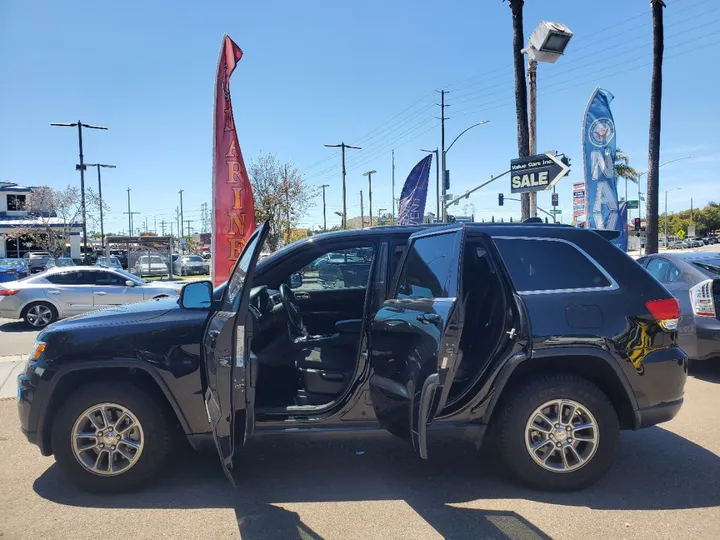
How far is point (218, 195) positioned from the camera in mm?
11086

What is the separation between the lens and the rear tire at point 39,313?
42.6ft

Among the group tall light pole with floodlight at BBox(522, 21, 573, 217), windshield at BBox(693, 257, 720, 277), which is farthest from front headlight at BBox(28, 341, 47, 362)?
tall light pole with floodlight at BBox(522, 21, 573, 217)

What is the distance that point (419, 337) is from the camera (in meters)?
3.55

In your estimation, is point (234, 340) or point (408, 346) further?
point (408, 346)

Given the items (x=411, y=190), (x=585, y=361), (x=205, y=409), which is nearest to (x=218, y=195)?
(x=205, y=409)

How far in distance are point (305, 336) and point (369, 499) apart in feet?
5.48

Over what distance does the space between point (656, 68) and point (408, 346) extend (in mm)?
18731

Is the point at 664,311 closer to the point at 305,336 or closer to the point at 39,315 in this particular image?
the point at 305,336

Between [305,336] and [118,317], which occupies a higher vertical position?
[118,317]

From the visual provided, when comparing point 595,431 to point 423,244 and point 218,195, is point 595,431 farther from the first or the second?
point 218,195

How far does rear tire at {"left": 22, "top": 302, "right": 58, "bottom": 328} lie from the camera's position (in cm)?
1299

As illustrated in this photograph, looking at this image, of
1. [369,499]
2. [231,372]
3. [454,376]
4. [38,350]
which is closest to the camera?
[231,372]

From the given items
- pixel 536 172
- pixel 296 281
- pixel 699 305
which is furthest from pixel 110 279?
pixel 699 305

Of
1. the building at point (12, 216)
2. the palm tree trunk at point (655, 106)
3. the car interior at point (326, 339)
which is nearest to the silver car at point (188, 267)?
the building at point (12, 216)
